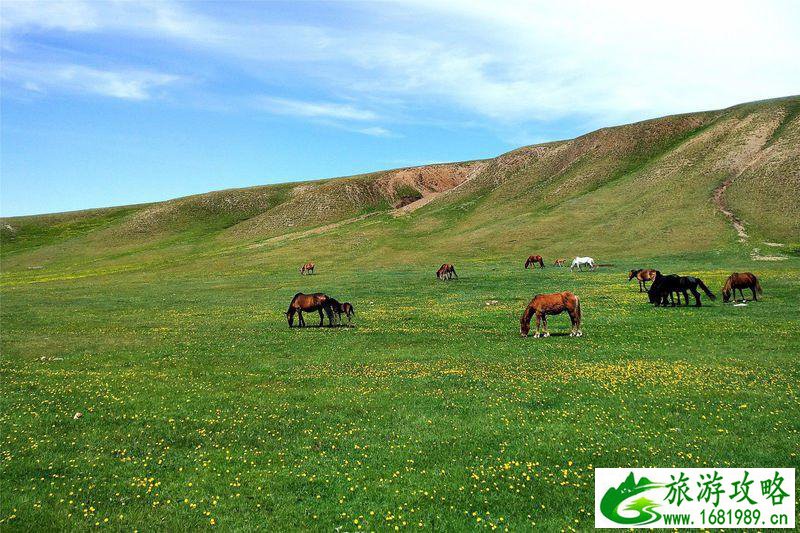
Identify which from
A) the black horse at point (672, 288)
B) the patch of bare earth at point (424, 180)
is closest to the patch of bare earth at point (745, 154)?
the black horse at point (672, 288)

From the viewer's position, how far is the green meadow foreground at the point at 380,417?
965 cm

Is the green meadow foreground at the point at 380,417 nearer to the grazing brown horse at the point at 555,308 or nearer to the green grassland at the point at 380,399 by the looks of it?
the green grassland at the point at 380,399

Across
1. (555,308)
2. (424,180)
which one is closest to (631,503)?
(555,308)

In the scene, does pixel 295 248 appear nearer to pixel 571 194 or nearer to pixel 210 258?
pixel 210 258

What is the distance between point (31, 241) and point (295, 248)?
342ft


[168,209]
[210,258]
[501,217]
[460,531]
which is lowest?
[460,531]

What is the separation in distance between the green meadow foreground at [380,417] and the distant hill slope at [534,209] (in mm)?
52467

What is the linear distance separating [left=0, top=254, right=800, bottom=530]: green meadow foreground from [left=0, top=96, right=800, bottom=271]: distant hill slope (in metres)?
52.5

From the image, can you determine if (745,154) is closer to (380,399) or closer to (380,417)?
(380,399)

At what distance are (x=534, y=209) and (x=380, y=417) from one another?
331ft

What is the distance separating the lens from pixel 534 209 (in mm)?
108312

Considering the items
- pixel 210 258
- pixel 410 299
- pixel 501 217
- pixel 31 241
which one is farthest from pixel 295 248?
pixel 31 241

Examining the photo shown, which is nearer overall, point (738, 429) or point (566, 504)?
point (566, 504)

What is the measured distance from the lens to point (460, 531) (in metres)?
8.70
